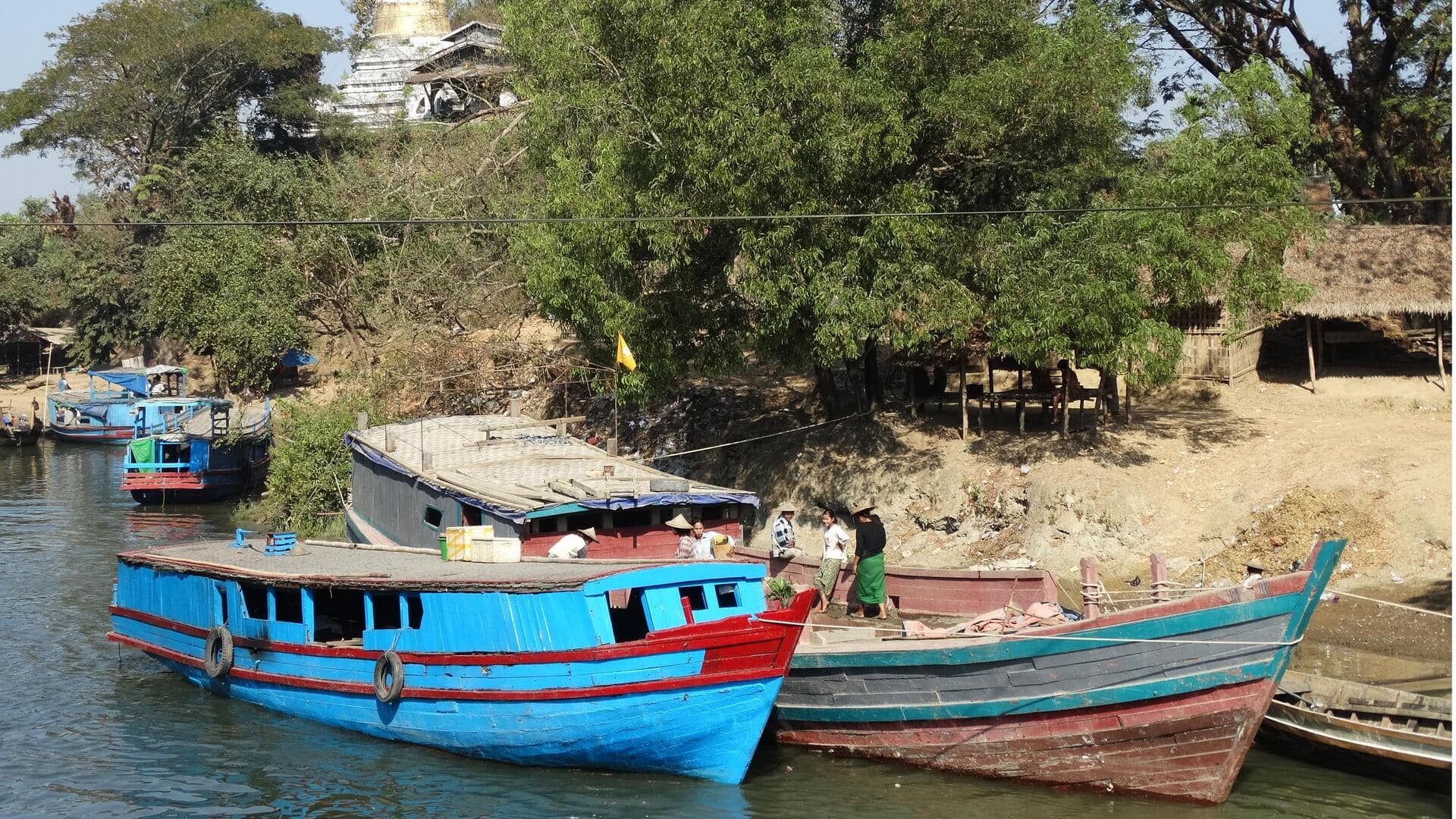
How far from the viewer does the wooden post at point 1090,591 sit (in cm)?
1342

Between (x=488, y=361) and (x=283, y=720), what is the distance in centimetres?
1746

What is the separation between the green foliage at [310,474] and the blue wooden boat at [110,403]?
1540cm

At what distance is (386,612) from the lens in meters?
15.7

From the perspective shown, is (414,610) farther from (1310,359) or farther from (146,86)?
(146,86)

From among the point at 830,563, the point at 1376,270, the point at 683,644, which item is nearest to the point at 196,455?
the point at 830,563

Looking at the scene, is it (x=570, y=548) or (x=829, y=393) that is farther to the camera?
(x=829, y=393)

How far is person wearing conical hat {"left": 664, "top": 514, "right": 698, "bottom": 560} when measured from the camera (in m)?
16.9

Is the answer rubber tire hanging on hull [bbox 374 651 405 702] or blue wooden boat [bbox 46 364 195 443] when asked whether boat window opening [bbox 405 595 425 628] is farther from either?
blue wooden boat [bbox 46 364 195 443]

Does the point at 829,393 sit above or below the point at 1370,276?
below

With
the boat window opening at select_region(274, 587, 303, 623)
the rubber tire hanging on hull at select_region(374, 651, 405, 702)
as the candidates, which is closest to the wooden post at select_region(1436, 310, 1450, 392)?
the rubber tire hanging on hull at select_region(374, 651, 405, 702)

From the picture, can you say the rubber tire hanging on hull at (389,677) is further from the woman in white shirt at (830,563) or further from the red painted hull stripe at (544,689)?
the woman in white shirt at (830,563)

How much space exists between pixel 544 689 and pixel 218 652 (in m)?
5.39

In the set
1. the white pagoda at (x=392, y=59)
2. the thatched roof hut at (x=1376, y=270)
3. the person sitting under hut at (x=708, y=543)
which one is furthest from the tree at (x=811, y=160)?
the white pagoda at (x=392, y=59)

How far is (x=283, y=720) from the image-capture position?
16500 millimetres
